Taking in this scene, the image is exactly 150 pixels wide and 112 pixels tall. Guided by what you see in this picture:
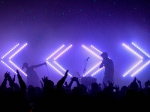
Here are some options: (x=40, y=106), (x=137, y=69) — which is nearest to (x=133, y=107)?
(x=40, y=106)

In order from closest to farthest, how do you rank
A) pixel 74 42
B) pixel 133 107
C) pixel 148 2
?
pixel 133 107 → pixel 148 2 → pixel 74 42

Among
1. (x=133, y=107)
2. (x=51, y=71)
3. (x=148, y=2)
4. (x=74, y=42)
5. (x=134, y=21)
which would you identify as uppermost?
(x=148, y=2)

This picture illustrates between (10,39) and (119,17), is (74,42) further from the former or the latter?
(10,39)

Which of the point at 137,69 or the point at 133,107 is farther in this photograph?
the point at 137,69

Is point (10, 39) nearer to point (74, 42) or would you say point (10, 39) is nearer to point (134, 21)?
point (74, 42)

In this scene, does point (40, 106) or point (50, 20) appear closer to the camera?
point (40, 106)

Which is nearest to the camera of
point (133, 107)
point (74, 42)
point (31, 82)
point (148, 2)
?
point (133, 107)

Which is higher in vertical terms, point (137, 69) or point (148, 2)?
point (148, 2)

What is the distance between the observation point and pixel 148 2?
41.3 feet

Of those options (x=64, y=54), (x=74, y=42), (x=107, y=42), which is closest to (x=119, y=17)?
(x=107, y=42)

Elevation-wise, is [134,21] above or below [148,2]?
below

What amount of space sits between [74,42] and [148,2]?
5.47 meters

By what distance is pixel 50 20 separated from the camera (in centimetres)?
1347

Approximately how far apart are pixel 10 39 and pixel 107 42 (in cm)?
653
